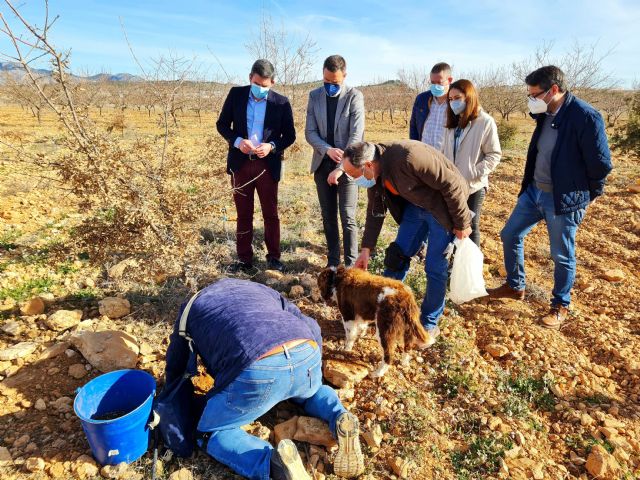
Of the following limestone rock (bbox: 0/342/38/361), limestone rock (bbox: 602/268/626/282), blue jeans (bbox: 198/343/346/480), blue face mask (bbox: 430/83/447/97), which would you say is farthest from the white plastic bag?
limestone rock (bbox: 0/342/38/361)

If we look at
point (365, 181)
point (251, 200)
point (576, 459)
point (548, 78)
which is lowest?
point (576, 459)

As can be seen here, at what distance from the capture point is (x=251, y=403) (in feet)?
6.63

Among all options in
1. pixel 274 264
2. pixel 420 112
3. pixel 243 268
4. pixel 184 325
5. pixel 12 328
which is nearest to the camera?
pixel 184 325

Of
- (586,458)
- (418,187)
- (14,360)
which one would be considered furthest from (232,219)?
(586,458)

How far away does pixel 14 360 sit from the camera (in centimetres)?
289

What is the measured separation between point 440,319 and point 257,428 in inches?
75.3

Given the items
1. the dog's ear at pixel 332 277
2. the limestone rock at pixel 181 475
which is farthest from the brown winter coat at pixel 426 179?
the limestone rock at pixel 181 475

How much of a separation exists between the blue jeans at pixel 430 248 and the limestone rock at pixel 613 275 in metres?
Result: 2.52

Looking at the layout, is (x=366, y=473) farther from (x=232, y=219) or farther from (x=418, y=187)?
(x=232, y=219)

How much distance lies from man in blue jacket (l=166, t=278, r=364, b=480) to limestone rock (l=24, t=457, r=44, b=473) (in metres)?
0.82

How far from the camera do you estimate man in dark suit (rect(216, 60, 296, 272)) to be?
12.6ft

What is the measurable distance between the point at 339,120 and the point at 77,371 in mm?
2946

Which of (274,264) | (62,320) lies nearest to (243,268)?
(274,264)

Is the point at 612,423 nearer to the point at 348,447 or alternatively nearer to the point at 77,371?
the point at 348,447
